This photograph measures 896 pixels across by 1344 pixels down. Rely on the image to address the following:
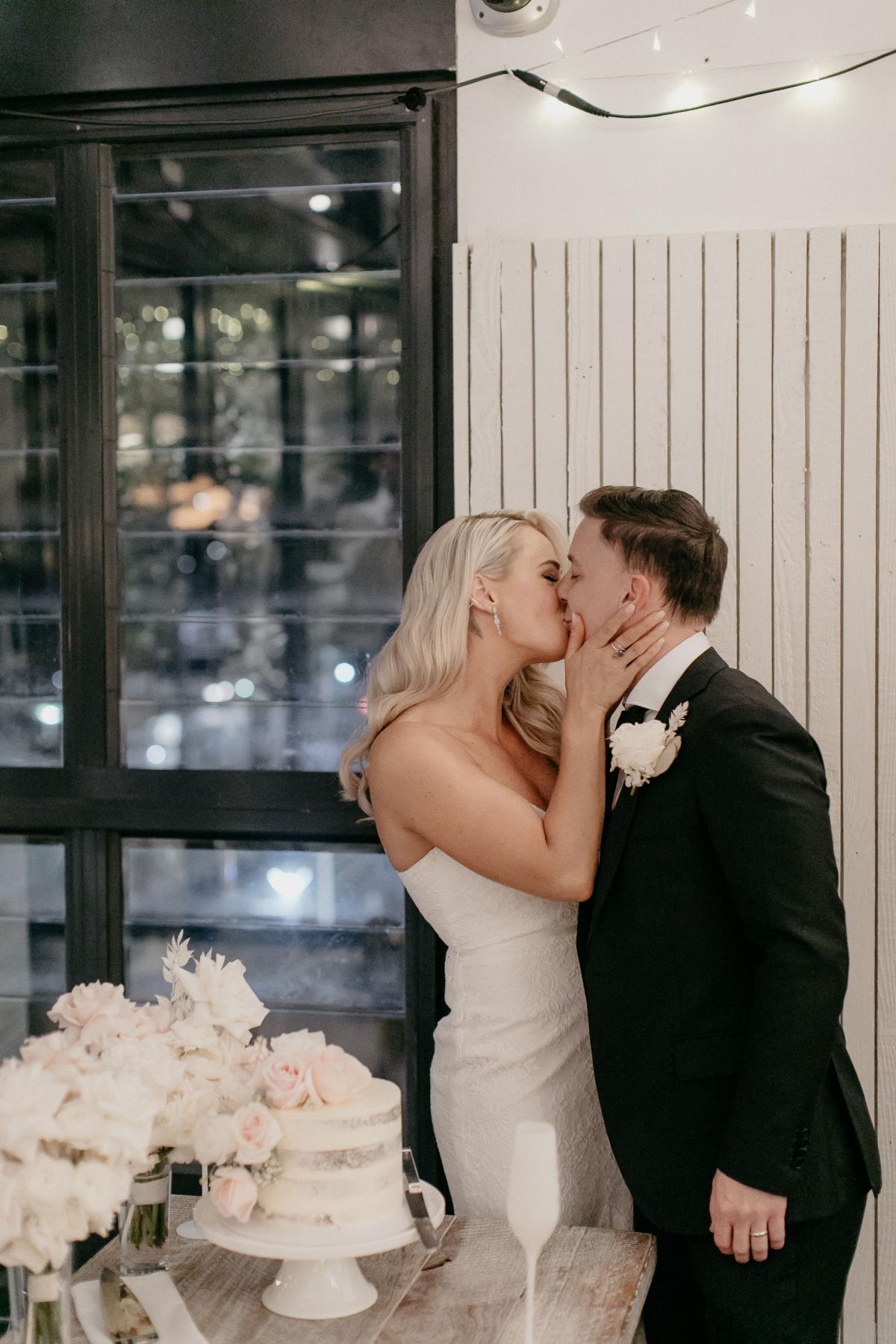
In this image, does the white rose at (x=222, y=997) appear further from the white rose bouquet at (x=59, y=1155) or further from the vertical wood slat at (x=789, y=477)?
the vertical wood slat at (x=789, y=477)

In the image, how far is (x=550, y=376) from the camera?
7.94ft

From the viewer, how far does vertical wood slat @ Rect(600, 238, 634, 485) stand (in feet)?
7.83

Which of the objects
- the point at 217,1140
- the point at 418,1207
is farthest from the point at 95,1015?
the point at 418,1207

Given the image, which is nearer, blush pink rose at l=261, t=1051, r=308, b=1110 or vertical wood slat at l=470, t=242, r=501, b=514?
blush pink rose at l=261, t=1051, r=308, b=1110

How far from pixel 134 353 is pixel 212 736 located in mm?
902

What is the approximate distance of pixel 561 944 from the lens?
2.00 meters

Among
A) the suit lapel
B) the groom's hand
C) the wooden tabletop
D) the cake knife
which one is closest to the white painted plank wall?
the suit lapel

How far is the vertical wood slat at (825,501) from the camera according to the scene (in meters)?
2.31

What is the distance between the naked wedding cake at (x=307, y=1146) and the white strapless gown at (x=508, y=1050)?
1.80 ft

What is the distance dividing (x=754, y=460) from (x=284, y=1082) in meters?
1.56

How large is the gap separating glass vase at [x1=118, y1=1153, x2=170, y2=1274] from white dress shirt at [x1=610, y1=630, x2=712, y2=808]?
843 millimetres

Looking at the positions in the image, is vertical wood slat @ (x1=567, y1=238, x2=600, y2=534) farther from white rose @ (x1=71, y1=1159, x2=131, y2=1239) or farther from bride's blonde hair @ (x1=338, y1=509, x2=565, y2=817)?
white rose @ (x1=71, y1=1159, x2=131, y2=1239)

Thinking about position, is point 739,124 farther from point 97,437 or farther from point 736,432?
point 97,437

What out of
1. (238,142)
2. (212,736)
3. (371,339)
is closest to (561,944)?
(212,736)
